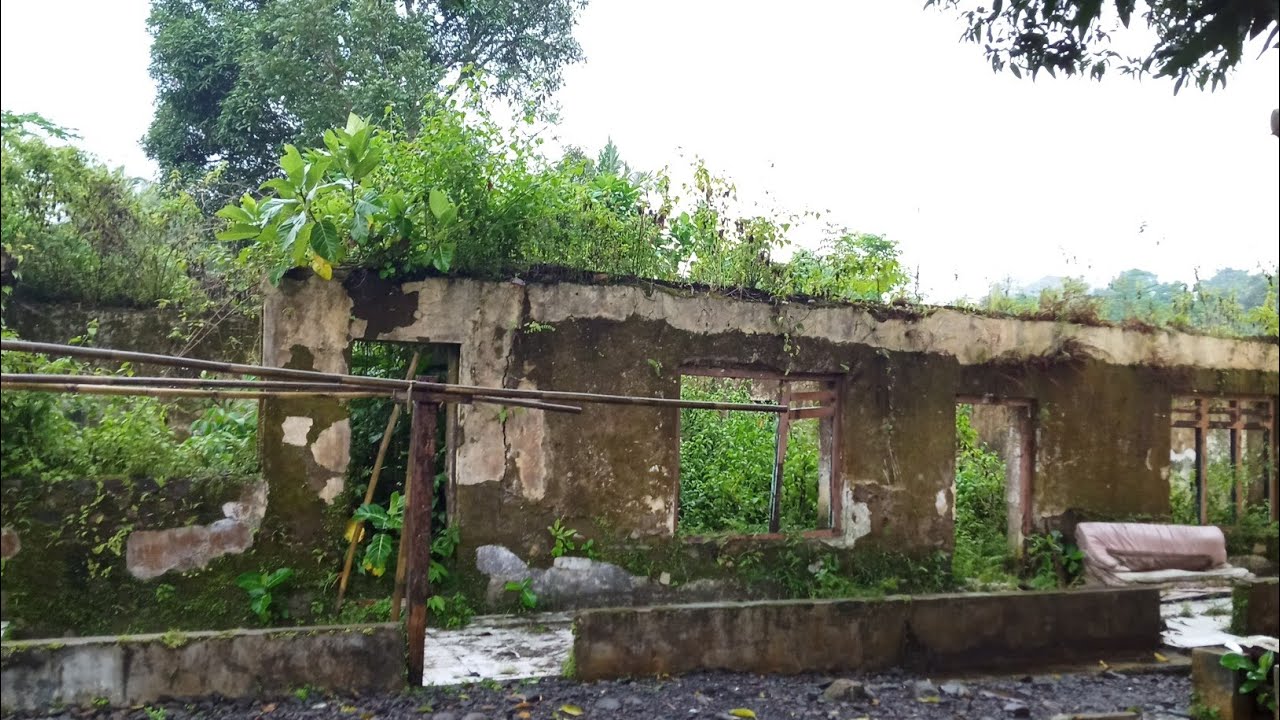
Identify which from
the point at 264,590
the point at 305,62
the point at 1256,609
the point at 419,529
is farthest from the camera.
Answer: the point at 305,62

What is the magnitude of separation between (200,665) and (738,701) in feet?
9.59

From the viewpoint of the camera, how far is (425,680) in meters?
5.41

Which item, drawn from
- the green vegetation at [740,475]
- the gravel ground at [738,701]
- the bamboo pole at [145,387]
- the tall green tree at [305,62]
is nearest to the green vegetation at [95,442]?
the bamboo pole at [145,387]

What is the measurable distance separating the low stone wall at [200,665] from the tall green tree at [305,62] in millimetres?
10777

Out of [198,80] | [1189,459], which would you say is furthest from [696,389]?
[198,80]

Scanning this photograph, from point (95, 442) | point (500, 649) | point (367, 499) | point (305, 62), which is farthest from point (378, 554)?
point (305, 62)

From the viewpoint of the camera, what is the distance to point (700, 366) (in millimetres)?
7867

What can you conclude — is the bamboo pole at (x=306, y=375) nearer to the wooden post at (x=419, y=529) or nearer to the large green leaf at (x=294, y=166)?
the wooden post at (x=419, y=529)

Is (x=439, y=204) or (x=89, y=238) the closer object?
(x=439, y=204)

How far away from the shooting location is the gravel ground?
4711 mm

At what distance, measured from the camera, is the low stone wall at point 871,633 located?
18.5 feet

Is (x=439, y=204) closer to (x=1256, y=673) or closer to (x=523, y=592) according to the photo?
(x=523, y=592)

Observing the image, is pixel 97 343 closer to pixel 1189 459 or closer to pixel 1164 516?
pixel 1164 516

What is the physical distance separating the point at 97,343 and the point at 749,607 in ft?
21.8
